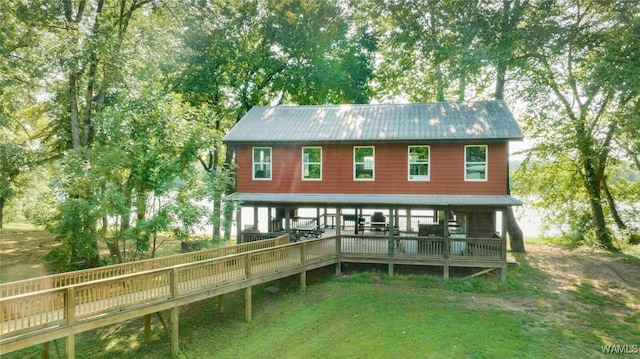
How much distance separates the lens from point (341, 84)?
2559 cm

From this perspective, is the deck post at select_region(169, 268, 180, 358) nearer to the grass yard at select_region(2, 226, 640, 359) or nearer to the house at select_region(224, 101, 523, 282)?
the grass yard at select_region(2, 226, 640, 359)

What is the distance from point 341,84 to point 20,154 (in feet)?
62.1

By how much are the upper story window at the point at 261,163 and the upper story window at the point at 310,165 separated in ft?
5.26

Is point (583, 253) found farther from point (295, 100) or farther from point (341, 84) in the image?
point (295, 100)

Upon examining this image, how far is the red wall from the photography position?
14.5m

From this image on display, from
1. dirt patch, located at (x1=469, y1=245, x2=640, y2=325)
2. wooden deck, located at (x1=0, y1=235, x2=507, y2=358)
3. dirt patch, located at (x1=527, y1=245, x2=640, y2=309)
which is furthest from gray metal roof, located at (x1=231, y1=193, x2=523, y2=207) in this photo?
dirt patch, located at (x1=527, y1=245, x2=640, y2=309)

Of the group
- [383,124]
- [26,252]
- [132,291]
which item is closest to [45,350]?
[132,291]

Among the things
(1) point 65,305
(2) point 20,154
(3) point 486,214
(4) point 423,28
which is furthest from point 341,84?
(1) point 65,305

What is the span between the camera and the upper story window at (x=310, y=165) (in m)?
16.1

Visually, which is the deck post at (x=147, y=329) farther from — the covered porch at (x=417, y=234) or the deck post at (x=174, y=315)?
the covered porch at (x=417, y=234)

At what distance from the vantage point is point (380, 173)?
15.5 metres

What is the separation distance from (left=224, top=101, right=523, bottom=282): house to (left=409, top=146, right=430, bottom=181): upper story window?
40 mm

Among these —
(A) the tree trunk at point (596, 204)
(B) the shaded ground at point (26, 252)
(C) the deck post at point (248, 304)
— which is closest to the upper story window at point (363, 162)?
(C) the deck post at point (248, 304)

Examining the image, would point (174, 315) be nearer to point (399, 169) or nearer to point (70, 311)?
point (70, 311)
